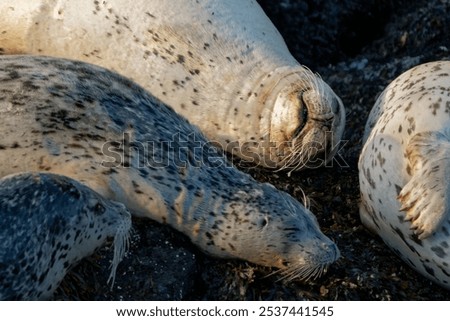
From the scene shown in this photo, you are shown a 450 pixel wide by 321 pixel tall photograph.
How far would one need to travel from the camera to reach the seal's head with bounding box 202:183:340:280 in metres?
4.74

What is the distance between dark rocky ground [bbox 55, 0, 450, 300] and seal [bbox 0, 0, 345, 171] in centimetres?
22

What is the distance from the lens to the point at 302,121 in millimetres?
5535

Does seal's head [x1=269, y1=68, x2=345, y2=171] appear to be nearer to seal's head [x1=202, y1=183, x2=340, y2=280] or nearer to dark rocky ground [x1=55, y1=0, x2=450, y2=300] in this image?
dark rocky ground [x1=55, y1=0, x2=450, y2=300]

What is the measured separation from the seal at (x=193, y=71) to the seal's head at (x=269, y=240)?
85 centimetres

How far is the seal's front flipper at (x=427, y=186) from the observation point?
4844 millimetres

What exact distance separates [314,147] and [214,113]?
562 millimetres

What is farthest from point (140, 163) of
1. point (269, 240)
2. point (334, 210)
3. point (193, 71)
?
point (334, 210)

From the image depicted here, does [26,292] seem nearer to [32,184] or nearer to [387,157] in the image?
[32,184]

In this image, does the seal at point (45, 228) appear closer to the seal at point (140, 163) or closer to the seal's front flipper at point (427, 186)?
the seal at point (140, 163)

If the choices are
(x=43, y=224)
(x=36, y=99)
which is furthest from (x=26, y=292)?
(x=36, y=99)

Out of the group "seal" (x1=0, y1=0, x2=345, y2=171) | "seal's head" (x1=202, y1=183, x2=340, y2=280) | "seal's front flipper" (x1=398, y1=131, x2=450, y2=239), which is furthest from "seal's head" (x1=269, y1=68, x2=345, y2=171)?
"seal's head" (x1=202, y1=183, x2=340, y2=280)

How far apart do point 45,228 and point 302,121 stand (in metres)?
1.92

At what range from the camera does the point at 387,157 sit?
17.3 ft

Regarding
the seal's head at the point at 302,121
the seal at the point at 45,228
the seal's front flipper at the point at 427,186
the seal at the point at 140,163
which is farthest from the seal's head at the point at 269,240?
the seal's head at the point at 302,121
